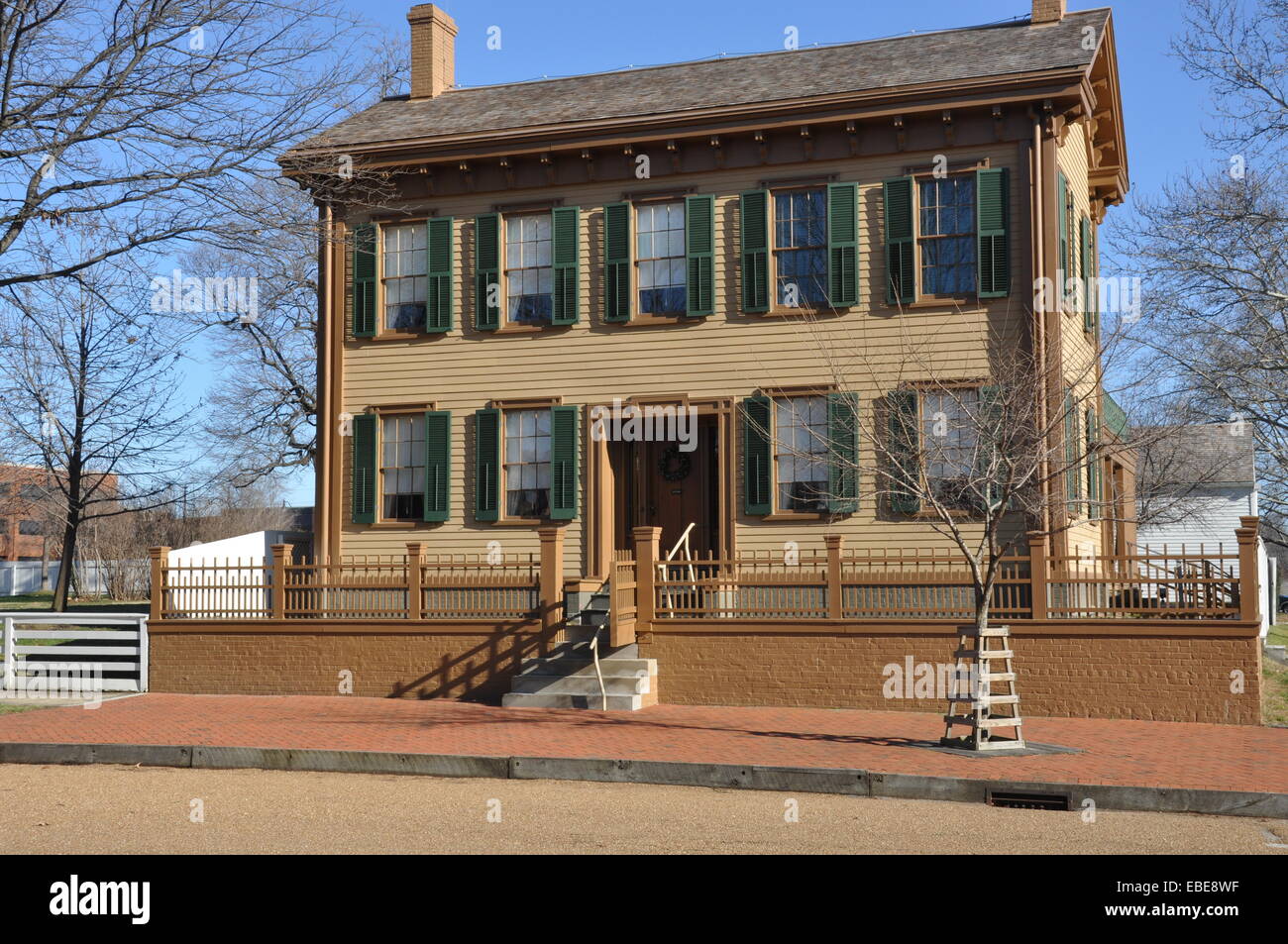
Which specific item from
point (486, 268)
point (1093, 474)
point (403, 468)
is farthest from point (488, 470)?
point (1093, 474)

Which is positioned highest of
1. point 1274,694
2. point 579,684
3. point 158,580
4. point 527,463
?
point 527,463

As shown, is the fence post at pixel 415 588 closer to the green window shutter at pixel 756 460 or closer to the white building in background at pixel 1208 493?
the green window shutter at pixel 756 460

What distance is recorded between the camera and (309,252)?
16.7m

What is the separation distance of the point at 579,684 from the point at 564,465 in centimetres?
410

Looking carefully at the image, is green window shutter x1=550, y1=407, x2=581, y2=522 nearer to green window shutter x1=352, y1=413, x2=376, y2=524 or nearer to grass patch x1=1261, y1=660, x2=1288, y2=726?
green window shutter x1=352, y1=413, x2=376, y2=524

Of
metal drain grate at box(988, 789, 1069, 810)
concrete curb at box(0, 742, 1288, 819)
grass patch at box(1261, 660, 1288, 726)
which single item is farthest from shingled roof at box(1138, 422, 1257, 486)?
metal drain grate at box(988, 789, 1069, 810)

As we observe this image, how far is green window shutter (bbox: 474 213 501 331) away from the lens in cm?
2023

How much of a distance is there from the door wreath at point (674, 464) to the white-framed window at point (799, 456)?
5.74 feet

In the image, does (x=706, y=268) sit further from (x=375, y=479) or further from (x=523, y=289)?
(x=375, y=479)

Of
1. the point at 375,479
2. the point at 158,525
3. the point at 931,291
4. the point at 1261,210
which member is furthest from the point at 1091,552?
the point at 158,525

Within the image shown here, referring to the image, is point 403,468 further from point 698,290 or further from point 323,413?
point 698,290

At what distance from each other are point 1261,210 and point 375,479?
16.8 m

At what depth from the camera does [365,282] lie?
68.9 feet

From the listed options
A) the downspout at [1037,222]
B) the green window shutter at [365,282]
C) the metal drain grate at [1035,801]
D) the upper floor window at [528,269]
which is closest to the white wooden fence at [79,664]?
the green window shutter at [365,282]
